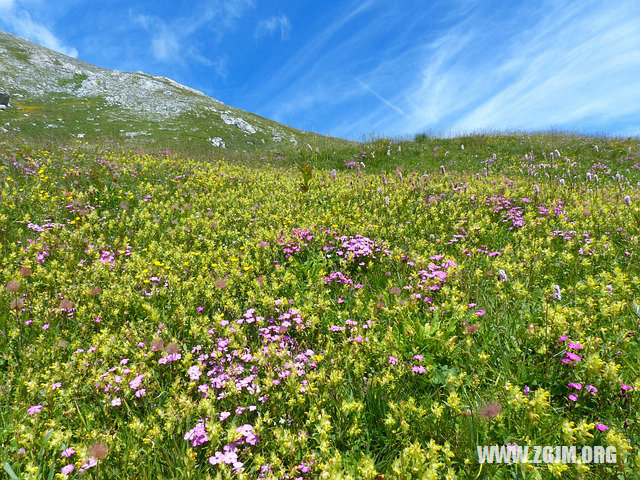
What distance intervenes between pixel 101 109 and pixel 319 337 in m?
45.3

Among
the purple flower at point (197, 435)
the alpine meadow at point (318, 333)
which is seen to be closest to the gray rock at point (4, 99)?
the alpine meadow at point (318, 333)

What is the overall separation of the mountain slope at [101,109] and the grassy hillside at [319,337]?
913 inches

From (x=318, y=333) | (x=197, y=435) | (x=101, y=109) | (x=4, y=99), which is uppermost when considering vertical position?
(x=101, y=109)

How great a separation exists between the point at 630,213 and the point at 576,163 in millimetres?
9797

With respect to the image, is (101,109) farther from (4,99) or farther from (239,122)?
(239,122)

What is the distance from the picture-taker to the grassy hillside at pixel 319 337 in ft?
8.79

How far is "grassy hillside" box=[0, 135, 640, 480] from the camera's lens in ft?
8.79

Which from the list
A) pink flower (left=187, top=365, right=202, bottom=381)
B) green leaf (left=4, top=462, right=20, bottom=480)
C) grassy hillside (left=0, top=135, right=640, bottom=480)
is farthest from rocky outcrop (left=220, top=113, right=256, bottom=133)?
green leaf (left=4, top=462, right=20, bottom=480)

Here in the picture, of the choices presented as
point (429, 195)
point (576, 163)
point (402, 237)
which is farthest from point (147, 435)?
point (576, 163)

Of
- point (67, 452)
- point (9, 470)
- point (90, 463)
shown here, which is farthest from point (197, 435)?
point (9, 470)

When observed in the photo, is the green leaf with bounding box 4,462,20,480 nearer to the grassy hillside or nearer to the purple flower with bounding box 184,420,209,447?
the grassy hillside

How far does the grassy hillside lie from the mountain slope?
76.1 ft

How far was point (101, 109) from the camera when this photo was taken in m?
38.3

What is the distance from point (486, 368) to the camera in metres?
3.33
